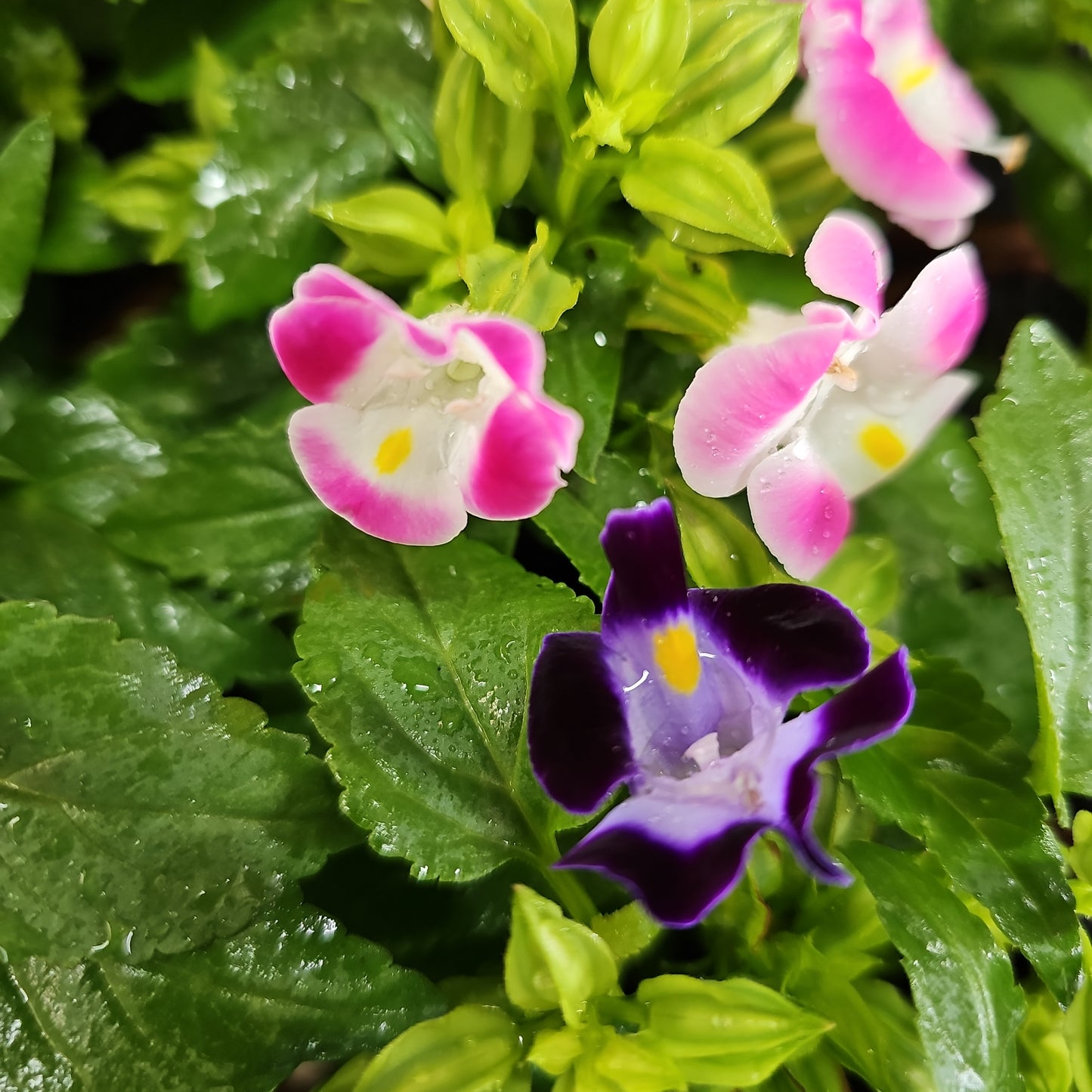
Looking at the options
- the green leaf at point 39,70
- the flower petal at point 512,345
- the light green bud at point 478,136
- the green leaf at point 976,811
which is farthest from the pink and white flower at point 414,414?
the green leaf at point 39,70

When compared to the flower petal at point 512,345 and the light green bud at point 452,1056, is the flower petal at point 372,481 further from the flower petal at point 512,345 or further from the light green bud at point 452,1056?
→ the light green bud at point 452,1056

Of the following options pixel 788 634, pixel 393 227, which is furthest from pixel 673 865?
pixel 393 227

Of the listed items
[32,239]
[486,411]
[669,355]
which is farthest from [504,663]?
[32,239]

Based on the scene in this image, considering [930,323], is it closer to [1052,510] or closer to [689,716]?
[1052,510]

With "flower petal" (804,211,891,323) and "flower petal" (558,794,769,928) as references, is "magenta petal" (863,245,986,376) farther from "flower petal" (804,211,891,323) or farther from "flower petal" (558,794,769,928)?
"flower petal" (558,794,769,928)

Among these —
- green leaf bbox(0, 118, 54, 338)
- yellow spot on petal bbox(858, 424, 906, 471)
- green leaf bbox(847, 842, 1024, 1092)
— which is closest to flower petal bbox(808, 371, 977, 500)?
yellow spot on petal bbox(858, 424, 906, 471)

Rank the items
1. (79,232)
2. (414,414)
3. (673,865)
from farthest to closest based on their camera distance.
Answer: (79,232)
(414,414)
(673,865)
